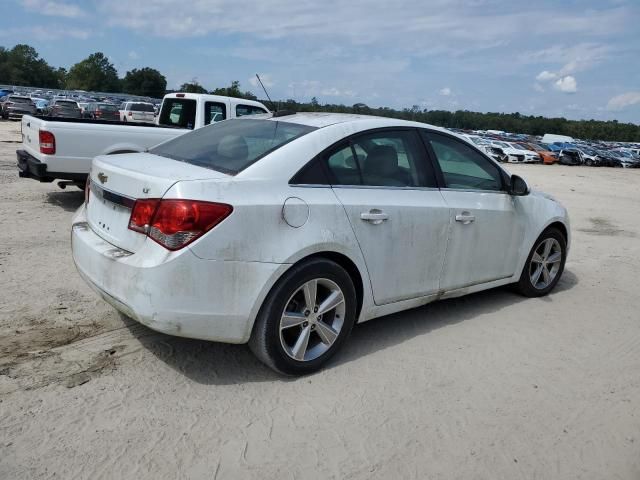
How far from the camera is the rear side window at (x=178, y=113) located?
1016 centimetres

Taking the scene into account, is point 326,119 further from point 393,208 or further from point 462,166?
point 462,166

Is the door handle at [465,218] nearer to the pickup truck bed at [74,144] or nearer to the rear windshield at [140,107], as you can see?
the pickup truck bed at [74,144]

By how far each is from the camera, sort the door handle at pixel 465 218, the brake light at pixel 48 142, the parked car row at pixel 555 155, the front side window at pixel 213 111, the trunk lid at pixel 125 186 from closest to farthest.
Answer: the trunk lid at pixel 125 186 → the door handle at pixel 465 218 → the brake light at pixel 48 142 → the front side window at pixel 213 111 → the parked car row at pixel 555 155

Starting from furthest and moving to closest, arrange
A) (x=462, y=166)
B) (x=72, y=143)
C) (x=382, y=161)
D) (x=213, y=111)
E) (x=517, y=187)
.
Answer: (x=213, y=111) < (x=72, y=143) < (x=517, y=187) < (x=462, y=166) < (x=382, y=161)

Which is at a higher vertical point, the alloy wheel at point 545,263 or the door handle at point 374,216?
the door handle at point 374,216

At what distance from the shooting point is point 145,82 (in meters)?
128

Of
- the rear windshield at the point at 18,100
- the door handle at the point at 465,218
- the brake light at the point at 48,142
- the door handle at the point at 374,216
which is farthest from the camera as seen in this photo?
the rear windshield at the point at 18,100

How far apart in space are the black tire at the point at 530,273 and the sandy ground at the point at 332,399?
1.05 feet

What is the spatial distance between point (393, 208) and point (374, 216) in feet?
0.67

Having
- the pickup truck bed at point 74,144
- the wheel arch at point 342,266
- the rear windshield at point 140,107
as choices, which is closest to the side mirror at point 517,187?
the wheel arch at point 342,266

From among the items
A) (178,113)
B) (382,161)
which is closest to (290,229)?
(382,161)

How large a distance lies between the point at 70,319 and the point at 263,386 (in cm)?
172

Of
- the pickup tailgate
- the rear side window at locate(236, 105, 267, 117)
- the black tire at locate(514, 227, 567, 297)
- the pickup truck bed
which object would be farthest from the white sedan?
the rear side window at locate(236, 105, 267, 117)

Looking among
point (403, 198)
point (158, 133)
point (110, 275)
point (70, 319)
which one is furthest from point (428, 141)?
point (158, 133)
